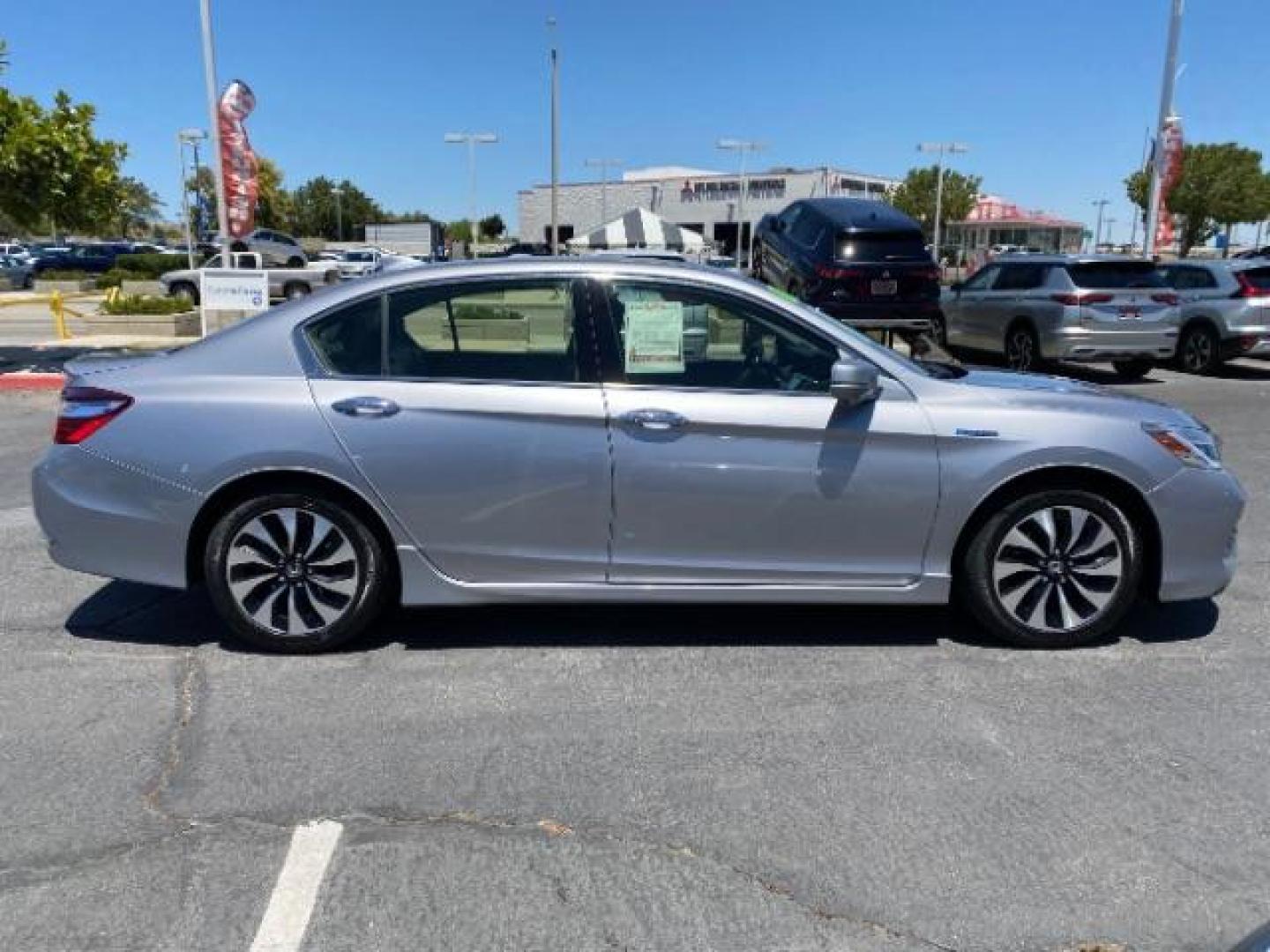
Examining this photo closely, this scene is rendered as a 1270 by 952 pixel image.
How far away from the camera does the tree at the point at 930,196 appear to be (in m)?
73.3

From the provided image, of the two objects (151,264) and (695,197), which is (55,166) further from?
(695,197)

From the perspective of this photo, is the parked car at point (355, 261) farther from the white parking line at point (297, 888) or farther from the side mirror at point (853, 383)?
the white parking line at point (297, 888)

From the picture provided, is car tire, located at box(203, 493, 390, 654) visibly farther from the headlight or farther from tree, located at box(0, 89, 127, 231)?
tree, located at box(0, 89, 127, 231)

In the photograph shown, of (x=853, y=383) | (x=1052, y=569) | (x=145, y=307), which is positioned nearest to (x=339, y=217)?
(x=145, y=307)

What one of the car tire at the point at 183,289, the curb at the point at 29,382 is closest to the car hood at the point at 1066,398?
the curb at the point at 29,382

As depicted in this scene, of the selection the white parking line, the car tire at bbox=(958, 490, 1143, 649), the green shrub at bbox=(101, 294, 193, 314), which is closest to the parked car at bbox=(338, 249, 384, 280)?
the green shrub at bbox=(101, 294, 193, 314)

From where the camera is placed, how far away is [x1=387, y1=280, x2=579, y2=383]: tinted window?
4.14m

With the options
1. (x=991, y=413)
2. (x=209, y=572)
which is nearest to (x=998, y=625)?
(x=991, y=413)

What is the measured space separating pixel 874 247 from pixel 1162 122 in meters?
12.2

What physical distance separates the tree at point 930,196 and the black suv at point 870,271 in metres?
63.5

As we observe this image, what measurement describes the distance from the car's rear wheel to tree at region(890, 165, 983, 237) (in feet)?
205

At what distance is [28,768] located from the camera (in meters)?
3.28

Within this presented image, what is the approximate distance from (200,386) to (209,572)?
0.77m

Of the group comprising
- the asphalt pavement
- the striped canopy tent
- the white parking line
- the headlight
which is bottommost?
the white parking line
